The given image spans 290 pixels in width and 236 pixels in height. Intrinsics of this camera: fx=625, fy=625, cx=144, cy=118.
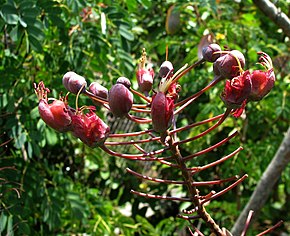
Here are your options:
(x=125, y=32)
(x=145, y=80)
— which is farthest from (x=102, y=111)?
(x=145, y=80)

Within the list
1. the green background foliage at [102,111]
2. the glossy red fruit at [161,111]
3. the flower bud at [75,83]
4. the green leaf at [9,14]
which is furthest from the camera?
the green background foliage at [102,111]

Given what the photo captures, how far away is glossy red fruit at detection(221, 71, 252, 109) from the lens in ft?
2.39

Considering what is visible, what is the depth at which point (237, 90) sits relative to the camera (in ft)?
2.41

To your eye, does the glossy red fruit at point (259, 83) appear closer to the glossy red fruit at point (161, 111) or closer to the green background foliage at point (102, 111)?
the glossy red fruit at point (161, 111)

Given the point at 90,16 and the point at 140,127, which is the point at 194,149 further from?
the point at 90,16

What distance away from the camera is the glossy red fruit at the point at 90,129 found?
747mm

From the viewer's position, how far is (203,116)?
2371 millimetres

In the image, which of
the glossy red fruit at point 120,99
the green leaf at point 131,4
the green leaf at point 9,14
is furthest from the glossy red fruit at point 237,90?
the green leaf at point 131,4

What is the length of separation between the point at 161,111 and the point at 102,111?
1.61m

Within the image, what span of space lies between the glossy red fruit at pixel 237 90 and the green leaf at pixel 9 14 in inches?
37.1

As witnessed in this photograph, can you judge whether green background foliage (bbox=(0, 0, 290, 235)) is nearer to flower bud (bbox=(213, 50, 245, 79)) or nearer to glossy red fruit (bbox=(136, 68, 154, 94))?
glossy red fruit (bbox=(136, 68, 154, 94))

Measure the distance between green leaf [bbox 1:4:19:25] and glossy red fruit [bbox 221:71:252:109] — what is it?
3.09ft

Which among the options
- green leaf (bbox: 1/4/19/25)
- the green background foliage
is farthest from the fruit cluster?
green leaf (bbox: 1/4/19/25)

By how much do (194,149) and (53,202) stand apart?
0.83 meters
